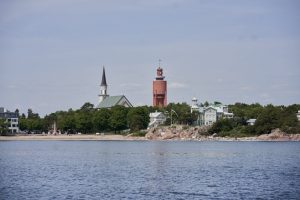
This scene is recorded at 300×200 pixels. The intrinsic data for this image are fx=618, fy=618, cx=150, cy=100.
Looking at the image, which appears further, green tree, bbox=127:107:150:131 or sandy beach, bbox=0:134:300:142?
green tree, bbox=127:107:150:131

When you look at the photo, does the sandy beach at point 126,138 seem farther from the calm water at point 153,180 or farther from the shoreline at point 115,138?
the calm water at point 153,180

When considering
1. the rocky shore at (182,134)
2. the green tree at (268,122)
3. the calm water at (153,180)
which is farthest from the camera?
the rocky shore at (182,134)

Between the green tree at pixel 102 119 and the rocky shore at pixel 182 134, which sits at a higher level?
the green tree at pixel 102 119

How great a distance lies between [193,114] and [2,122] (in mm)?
62046

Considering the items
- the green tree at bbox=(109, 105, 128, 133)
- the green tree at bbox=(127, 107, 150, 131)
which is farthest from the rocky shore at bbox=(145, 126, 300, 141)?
the green tree at bbox=(109, 105, 128, 133)

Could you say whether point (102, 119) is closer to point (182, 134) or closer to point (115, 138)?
point (115, 138)

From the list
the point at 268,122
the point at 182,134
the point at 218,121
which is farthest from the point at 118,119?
the point at 268,122

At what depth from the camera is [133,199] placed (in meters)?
40.8

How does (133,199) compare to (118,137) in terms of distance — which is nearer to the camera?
(133,199)

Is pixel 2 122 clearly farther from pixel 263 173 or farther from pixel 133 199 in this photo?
pixel 133 199

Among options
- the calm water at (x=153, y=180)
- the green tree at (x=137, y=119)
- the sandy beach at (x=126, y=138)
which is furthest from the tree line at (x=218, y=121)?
the calm water at (x=153, y=180)

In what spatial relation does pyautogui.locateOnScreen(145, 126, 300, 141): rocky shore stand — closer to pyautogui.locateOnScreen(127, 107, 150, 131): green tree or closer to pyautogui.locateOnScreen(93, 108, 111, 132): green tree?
pyautogui.locateOnScreen(127, 107, 150, 131): green tree

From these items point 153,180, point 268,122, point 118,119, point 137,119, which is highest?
point 118,119

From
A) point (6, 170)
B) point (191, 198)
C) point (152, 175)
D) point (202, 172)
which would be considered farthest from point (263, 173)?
point (6, 170)
